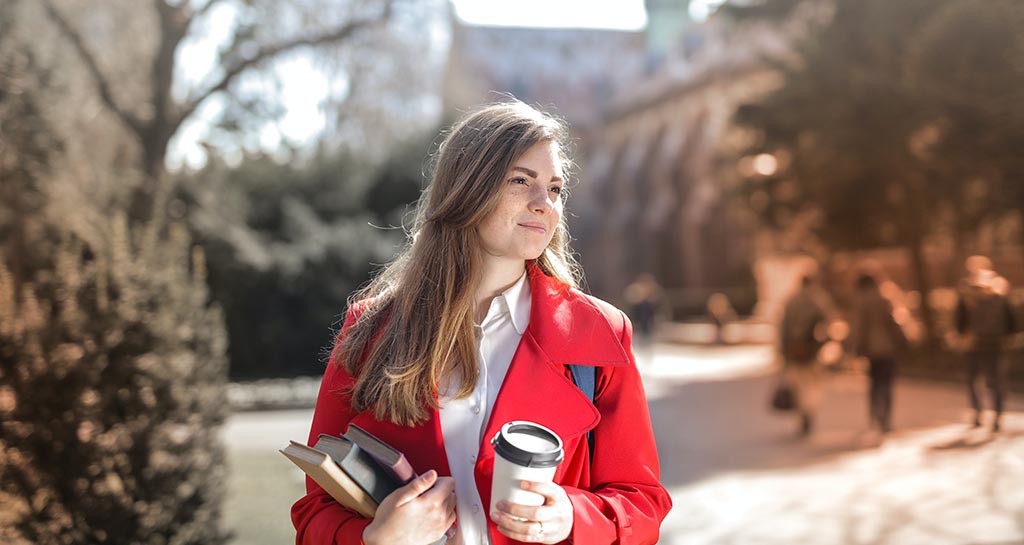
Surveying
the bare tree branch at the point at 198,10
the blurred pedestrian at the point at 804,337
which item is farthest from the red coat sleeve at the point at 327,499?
the bare tree branch at the point at 198,10

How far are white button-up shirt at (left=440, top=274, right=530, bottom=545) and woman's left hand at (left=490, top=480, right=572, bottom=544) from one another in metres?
0.17

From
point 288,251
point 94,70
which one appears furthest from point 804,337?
point 288,251

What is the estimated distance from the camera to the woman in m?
2.07

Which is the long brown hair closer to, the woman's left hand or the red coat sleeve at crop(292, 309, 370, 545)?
the red coat sleeve at crop(292, 309, 370, 545)

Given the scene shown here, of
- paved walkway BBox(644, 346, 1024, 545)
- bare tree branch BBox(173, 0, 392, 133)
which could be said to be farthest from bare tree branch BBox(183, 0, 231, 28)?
paved walkway BBox(644, 346, 1024, 545)

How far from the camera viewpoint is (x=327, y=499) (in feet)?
7.06

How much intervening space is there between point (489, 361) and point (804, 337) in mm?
11111

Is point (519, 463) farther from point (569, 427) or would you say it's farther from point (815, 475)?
point (815, 475)

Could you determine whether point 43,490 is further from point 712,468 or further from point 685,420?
point 685,420

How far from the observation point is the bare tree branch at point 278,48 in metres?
14.2

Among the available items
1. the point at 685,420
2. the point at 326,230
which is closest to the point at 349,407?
the point at 685,420

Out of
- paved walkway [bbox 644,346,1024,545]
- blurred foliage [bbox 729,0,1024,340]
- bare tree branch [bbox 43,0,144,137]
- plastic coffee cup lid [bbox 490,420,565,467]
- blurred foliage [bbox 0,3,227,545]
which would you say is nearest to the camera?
plastic coffee cup lid [bbox 490,420,565,467]

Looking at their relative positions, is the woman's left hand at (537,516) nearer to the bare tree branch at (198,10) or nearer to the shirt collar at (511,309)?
the shirt collar at (511,309)

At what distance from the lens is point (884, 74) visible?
57.1ft
